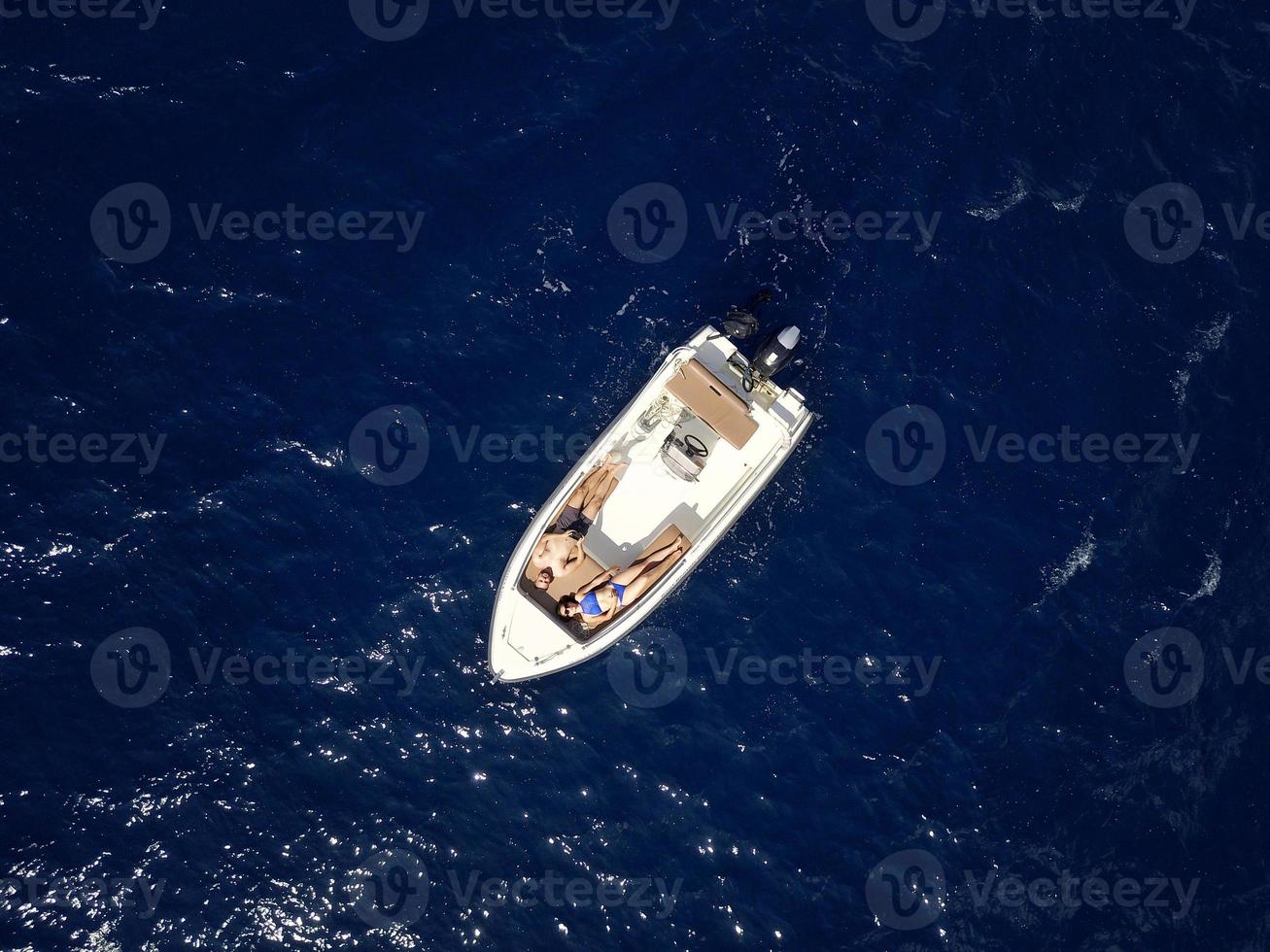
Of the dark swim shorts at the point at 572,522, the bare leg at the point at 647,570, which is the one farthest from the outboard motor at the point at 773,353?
the dark swim shorts at the point at 572,522

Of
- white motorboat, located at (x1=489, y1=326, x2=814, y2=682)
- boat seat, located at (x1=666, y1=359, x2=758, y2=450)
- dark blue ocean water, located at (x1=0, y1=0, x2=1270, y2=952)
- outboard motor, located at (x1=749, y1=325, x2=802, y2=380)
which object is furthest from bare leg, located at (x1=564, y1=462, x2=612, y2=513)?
outboard motor, located at (x1=749, y1=325, x2=802, y2=380)

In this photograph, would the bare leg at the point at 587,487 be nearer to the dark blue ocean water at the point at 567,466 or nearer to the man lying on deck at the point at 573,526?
the man lying on deck at the point at 573,526

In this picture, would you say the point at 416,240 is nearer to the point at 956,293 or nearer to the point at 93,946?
the point at 956,293

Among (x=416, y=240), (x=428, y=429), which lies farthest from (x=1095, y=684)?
(x=416, y=240)

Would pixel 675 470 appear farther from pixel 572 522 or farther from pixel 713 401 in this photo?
pixel 572 522

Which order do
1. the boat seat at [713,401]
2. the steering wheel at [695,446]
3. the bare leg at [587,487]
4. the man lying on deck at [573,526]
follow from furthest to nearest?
the boat seat at [713,401] → the steering wheel at [695,446] → the bare leg at [587,487] → the man lying on deck at [573,526]

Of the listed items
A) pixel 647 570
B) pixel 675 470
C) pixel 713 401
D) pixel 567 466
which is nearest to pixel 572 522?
pixel 567 466
